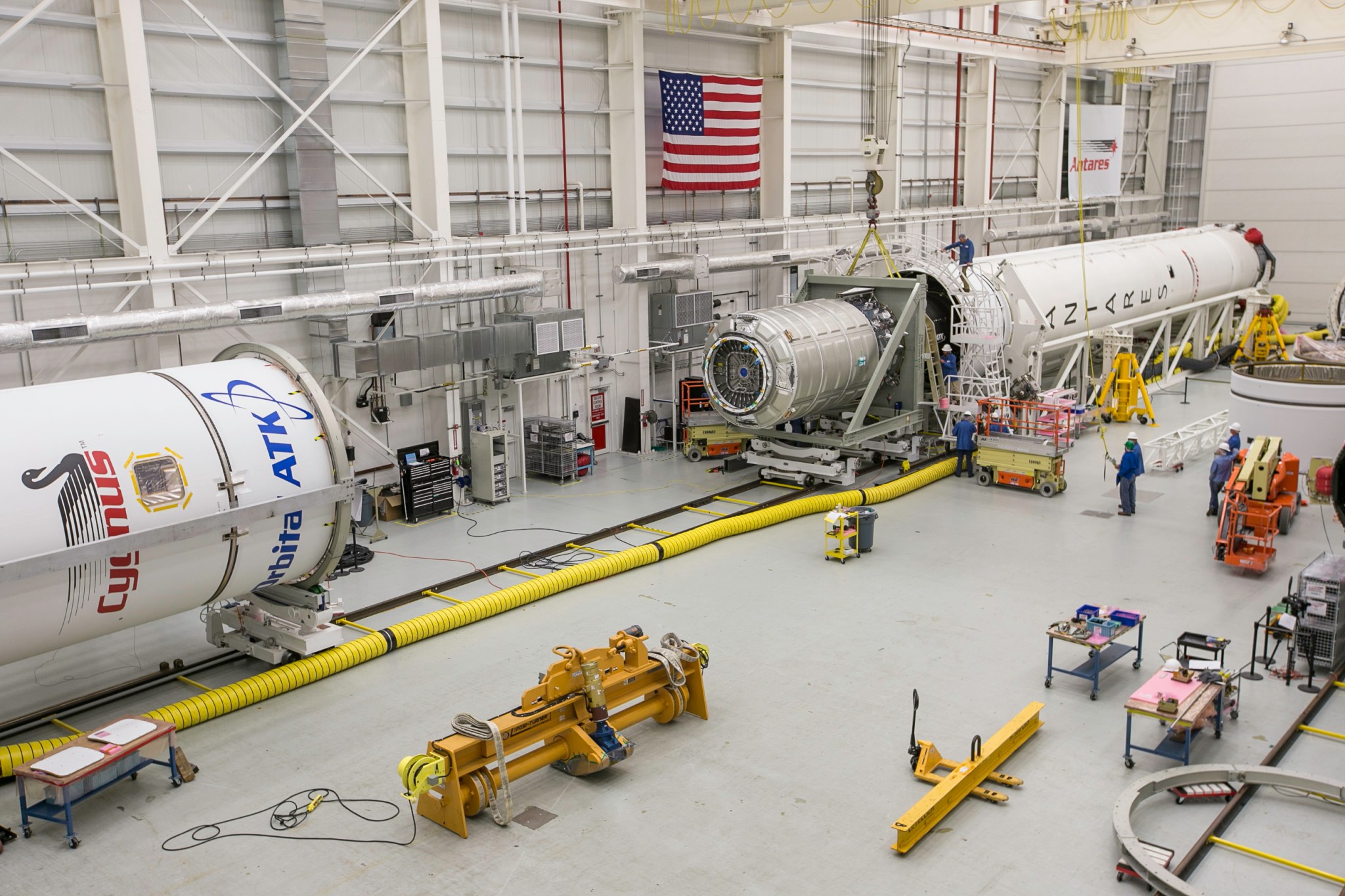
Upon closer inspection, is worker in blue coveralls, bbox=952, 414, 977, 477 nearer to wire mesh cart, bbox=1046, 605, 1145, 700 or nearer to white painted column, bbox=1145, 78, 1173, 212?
wire mesh cart, bbox=1046, 605, 1145, 700

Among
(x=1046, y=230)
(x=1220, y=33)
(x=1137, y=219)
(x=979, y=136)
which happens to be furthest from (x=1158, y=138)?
(x=1220, y=33)

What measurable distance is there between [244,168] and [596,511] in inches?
284

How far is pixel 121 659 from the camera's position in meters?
12.5

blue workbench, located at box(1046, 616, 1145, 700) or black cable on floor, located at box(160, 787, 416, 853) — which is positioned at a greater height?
blue workbench, located at box(1046, 616, 1145, 700)

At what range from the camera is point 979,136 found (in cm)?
3066

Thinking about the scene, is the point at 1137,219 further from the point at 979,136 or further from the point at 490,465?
the point at 490,465

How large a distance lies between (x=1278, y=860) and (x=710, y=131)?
668 inches

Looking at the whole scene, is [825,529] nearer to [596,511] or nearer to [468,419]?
[596,511]

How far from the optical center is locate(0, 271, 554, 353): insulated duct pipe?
1277cm

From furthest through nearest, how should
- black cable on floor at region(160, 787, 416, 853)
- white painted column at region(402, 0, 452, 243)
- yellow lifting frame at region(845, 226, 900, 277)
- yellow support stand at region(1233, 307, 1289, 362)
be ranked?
yellow support stand at region(1233, 307, 1289, 362), yellow lifting frame at region(845, 226, 900, 277), white painted column at region(402, 0, 452, 243), black cable on floor at region(160, 787, 416, 853)

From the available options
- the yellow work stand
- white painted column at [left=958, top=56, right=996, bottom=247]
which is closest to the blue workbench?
the yellow work stand

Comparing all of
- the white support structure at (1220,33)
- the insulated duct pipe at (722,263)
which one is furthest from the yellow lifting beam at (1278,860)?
the white support structure at (1220,33)

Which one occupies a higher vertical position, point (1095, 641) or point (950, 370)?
point (950, 370)

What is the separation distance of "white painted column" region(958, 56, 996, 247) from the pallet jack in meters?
17.1
